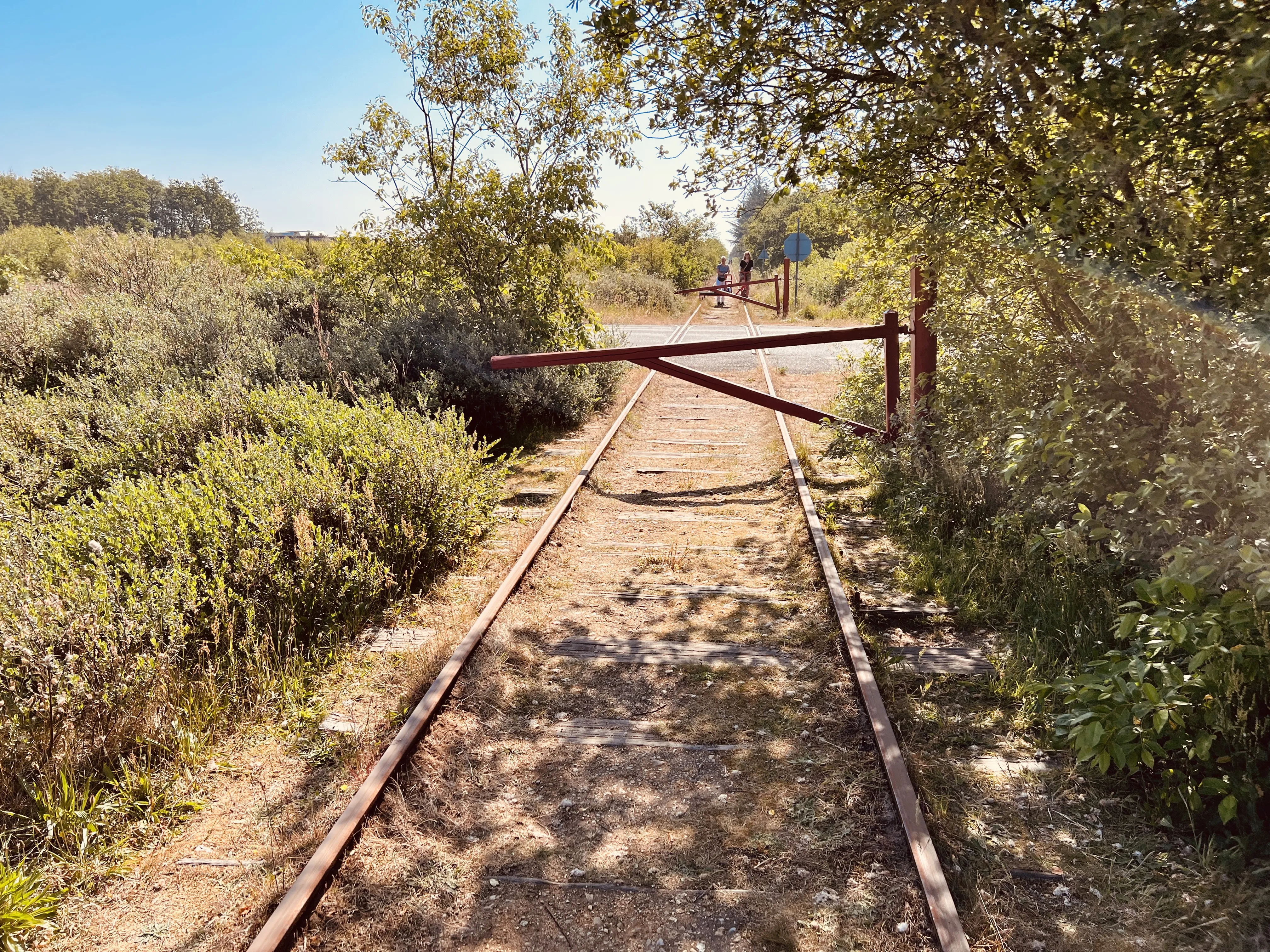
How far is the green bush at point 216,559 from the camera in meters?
3.33

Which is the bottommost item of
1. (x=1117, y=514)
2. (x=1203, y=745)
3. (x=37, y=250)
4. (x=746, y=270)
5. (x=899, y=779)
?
(x=899, y=779)

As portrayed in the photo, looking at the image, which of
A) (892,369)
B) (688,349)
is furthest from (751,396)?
(892,369)

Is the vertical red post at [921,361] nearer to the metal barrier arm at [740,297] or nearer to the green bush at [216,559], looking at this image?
the green bush at [216,559]

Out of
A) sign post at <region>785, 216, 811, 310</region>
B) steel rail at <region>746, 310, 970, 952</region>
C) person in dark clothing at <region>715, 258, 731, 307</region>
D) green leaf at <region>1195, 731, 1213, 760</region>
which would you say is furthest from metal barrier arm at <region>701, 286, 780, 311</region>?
green leaf at <region>1195, 731, 1213, 760</region>

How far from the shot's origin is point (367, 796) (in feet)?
9.88

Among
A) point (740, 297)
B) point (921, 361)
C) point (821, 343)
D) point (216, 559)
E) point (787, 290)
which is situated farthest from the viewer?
point (740, 297)

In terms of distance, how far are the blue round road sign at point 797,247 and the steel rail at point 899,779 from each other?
19.5 meters

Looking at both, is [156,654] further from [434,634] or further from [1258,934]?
[1258,934]

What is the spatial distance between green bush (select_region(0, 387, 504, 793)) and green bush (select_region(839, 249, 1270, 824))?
3.74 metres

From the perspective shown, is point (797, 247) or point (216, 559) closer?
point (216, 559)

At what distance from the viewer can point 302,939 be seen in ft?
8.18

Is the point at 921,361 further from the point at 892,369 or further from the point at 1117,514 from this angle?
the point at 1117,514

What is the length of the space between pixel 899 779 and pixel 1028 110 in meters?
3.47

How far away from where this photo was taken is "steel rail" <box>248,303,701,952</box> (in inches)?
96.0
